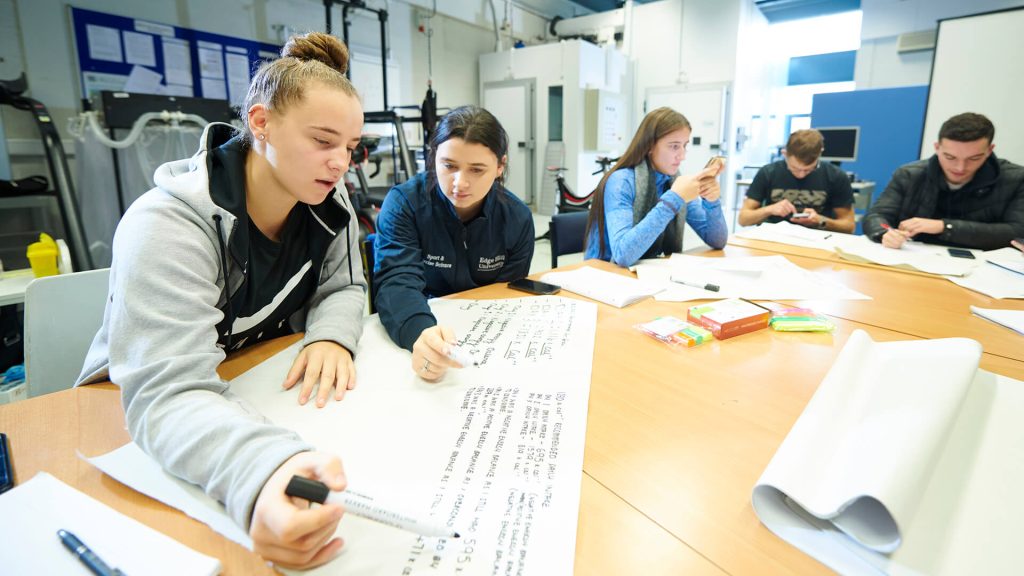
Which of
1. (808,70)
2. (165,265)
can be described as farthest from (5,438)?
(808,70)

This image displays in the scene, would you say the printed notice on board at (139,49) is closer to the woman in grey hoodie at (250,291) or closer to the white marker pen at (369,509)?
the woman in grey hoodie at (250,291)

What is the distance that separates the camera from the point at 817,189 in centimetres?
277

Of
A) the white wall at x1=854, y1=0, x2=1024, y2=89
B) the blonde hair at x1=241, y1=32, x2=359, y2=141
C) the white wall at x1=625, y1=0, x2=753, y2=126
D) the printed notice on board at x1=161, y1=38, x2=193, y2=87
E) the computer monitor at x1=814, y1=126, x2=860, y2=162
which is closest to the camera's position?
the blonde hair at x1=241, y1=32, x2=359, y2=141

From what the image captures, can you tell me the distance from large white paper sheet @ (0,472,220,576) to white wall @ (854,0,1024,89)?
7.37 meters

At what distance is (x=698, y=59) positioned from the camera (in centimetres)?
596

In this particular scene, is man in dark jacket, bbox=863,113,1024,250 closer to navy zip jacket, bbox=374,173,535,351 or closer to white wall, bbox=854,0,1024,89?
navy zip jacket, bbox=374,173,535,351

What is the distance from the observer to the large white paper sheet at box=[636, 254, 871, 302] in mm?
1289

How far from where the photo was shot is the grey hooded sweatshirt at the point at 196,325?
0.52 metres

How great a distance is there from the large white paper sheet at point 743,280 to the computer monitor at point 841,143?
4103mm

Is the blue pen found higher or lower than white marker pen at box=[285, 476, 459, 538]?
lower

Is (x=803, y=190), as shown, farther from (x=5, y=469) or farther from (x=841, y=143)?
(x=5, y=469)

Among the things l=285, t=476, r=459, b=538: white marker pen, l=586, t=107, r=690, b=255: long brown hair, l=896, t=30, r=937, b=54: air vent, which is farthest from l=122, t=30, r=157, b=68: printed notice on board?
l=896, t=30, r=937, b=54: air vent

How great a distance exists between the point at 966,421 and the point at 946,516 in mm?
238

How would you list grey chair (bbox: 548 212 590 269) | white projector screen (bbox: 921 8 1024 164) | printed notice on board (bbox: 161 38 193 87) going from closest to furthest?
grey chair (bbox: 548 212 590 269), printed notice on board (bbox: 161 38 193 87), white projector screen (bbox: 921 8 1024 164)
